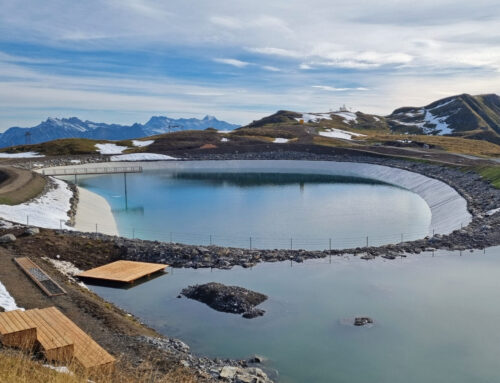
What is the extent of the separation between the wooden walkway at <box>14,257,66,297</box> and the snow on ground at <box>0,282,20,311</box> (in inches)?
62.8

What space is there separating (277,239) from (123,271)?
13.7 meters

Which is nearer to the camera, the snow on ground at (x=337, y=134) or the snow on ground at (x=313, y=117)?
the snow on ground at (x=337, y=134)

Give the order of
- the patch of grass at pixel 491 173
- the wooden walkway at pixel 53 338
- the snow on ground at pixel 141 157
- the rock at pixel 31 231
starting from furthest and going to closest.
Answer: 1. the snow on ground at pixel 141 157
2. the patch of grass at pixel 491 173
3. the rock at pixel 31 231
4. the wooden walkway at pixel 53 338

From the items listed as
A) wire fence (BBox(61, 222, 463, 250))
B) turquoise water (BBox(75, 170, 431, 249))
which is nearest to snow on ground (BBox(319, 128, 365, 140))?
turquoise water (BBox(75, 170, 431, 249))

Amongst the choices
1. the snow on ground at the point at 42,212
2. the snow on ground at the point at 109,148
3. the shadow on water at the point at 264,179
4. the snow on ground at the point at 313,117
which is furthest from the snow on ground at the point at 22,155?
the snow on ground at the point at 313,117

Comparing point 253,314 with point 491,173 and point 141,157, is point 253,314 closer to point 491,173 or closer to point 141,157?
point 491,173

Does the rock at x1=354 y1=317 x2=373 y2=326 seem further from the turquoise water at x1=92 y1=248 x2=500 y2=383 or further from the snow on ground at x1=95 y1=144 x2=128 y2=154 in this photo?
the snow on ground at x1=95 y1=144 x2=128 y2=154

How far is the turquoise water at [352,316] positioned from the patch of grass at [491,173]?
78.4 ft

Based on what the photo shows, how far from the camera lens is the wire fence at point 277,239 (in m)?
35.5

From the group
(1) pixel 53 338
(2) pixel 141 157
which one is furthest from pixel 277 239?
(2) pixel 141 157

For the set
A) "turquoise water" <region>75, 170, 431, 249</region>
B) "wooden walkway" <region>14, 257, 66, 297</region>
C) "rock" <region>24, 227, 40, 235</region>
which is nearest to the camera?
"wooden walkway" <region>14, 257, 66, 297</region>

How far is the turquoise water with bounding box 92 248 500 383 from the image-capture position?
1719cm

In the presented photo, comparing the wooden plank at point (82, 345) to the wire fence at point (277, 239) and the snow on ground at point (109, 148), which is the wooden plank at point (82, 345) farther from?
the snow on ground at point (109, 148)

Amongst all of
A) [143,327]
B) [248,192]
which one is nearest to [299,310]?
[143,327]
